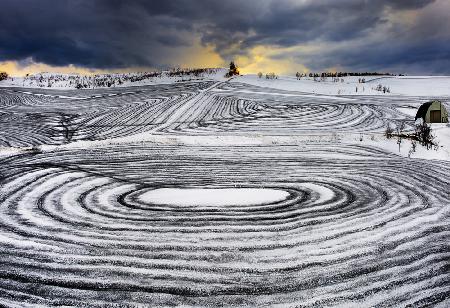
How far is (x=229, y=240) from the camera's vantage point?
7.98 metres

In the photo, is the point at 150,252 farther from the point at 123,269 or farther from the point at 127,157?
the point at 127,157

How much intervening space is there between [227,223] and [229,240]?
0.93 meters

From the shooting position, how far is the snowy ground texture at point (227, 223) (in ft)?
20.7

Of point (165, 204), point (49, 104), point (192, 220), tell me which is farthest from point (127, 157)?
point (49, 104)

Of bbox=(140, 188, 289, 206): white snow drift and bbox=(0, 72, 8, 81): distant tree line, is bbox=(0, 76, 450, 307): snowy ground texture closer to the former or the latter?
bbox=(140, 188, 289, 206): white snow drift

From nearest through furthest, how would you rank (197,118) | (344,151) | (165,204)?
(165,204) → (344,151) → (197,118)

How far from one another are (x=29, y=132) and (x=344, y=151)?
23.0 meters

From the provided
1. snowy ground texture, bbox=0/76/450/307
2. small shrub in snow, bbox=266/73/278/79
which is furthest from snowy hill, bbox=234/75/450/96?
snowy ground texture, bbox=0/76/450/307

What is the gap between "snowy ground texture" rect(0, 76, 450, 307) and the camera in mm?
6320

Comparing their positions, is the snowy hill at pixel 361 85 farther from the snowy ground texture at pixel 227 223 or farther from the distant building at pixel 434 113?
the snowy ground texture at pixel 227 223

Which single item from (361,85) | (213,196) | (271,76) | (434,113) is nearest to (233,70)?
(271,76)

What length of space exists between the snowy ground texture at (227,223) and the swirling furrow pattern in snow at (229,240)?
0.03 m

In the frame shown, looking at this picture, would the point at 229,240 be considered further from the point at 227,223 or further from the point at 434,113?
the point at 434,113

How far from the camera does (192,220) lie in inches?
359
